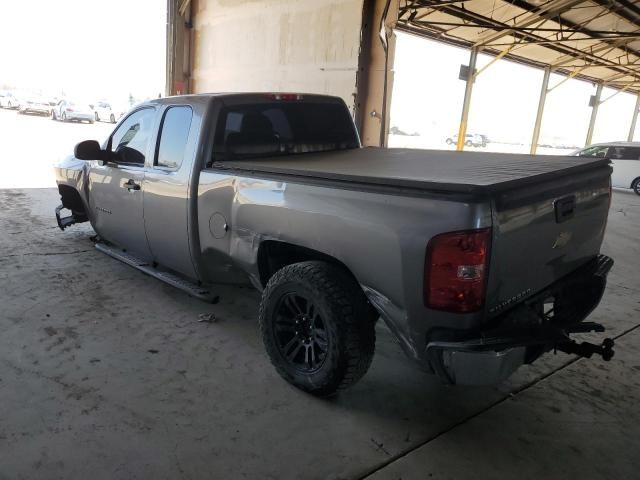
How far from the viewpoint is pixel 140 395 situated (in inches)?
102

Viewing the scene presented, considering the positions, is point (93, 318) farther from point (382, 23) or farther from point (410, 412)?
point (382, 23)

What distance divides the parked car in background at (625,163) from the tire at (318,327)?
13.8 metres

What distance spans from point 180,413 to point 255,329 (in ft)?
3.61

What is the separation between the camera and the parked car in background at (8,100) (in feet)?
94.1

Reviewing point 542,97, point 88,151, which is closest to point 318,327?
point 88,151

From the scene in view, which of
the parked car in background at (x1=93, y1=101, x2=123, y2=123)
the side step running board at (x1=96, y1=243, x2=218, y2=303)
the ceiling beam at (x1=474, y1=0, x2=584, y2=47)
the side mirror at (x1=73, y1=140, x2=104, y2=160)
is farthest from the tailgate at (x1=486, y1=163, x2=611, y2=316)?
the parked car in background at (x1=93, y1=101, x2=123, y2=123)

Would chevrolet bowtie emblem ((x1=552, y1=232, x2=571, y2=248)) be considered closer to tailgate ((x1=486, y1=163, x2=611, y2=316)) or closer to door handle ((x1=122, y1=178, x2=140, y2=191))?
tailgate ((x1=486, y1=163, x2=611, y2=316))

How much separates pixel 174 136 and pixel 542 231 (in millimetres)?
2581

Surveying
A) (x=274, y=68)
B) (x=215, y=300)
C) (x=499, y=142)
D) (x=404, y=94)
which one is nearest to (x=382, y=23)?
(x=274, y=68)

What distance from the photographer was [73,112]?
2338 cm

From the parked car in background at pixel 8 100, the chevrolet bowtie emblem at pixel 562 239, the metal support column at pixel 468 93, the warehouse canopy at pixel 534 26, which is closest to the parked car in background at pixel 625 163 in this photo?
the warehouse canopy at pixel 534 26

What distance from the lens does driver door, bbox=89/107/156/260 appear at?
12.3ft

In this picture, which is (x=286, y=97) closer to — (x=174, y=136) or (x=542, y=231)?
(x=174, y=136)

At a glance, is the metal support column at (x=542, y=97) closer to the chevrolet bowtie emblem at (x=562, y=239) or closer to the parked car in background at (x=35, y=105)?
the chevrolet bowtie emblem at (x=562, y=239)
